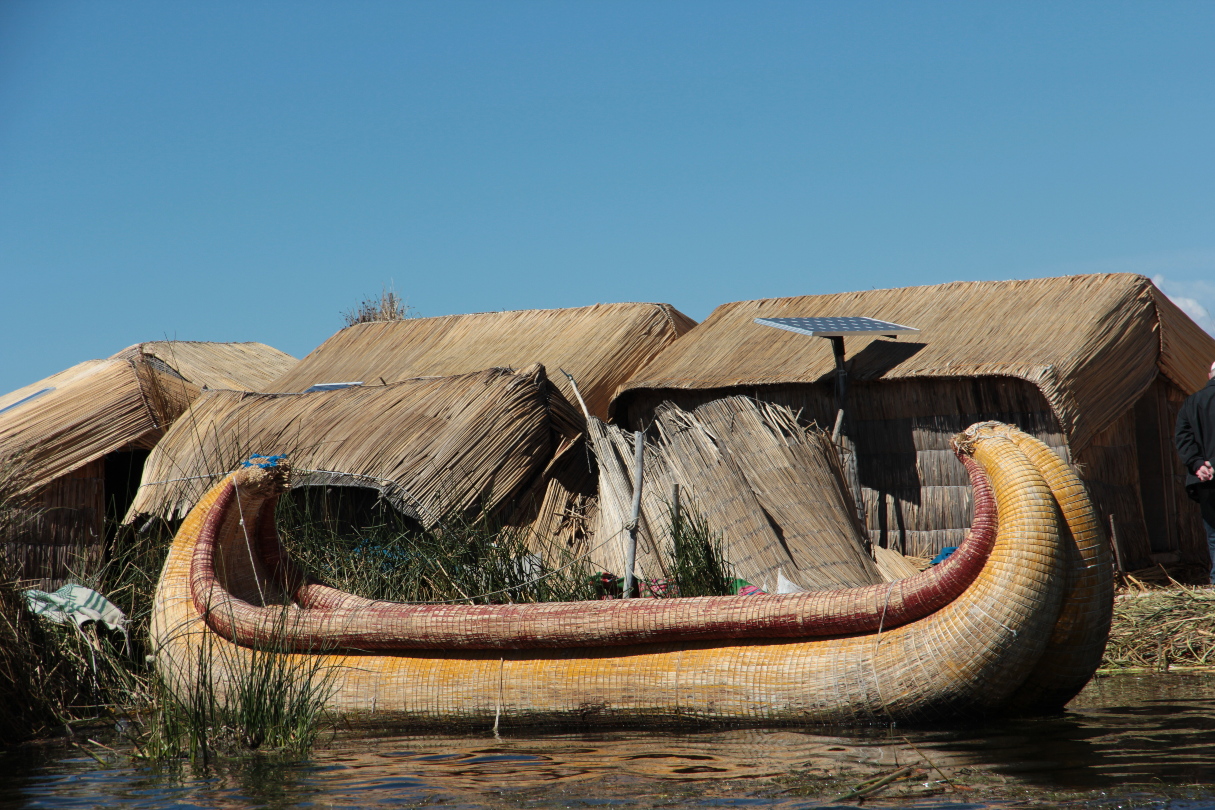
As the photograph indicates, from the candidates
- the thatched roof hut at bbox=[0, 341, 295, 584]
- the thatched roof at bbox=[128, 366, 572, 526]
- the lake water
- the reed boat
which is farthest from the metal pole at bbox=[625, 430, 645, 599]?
the thatched roof hut at bbox=[0, 341, 295, 584]

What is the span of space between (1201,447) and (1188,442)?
0.08 metres

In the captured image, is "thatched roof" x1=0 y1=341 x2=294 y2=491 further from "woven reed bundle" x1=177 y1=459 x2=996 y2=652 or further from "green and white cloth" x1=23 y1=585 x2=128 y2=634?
"woven reed bundle" x1=177 y1=459 x2=996 y2=652

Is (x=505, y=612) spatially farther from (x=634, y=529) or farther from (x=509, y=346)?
(x=509, y=346)

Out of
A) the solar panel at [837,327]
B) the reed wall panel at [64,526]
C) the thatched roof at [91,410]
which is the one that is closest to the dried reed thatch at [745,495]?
the solar panel at [837,327]

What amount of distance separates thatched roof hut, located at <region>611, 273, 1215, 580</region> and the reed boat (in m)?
4.09

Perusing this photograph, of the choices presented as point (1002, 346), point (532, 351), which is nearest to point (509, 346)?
point (532, 351)

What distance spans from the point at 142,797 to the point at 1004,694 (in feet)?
10.1

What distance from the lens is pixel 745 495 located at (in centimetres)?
769

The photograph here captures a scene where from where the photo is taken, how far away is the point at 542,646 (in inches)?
197

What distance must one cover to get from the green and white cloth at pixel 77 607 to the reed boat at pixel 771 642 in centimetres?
68

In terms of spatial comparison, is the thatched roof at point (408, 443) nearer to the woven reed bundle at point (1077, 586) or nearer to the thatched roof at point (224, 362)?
the thatched roof at point (224, 362)

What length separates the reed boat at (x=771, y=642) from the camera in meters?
4.39

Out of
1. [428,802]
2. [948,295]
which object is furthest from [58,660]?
[948,295]

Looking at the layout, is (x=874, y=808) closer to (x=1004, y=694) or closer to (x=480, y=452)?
(x=1004, y=694)
